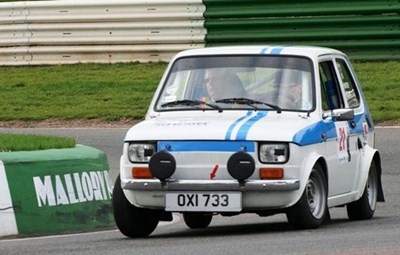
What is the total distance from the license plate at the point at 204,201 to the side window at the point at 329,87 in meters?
1.51

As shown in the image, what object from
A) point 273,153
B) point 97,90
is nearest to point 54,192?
point 273,153

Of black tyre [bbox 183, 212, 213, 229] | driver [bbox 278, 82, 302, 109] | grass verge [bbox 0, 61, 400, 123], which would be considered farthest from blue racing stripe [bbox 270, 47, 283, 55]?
grass verge [bbox 0, 61, 400, 123]

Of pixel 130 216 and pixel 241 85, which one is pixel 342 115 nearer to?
pixel 241 85

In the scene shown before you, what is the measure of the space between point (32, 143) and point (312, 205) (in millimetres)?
3153

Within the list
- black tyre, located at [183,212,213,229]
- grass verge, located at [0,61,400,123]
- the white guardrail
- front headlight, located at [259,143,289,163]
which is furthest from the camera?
the white guardrail

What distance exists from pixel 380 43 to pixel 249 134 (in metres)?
12.0

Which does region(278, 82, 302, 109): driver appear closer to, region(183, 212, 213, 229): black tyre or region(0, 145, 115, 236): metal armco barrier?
region(183, 212, 213, 229): black tyre

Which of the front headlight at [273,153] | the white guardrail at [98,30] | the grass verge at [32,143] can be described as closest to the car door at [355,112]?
the front headlight at [273,153]

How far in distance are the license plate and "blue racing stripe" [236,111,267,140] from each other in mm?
410

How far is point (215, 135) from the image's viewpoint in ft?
34.3

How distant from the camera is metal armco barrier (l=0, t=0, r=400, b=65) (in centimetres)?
2203

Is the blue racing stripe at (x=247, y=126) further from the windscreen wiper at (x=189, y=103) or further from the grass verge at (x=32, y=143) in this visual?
the grass verge at (x=32, y=143)

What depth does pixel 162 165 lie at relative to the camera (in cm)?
1048

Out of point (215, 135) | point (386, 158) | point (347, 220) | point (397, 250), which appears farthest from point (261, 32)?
point (397, 250)
